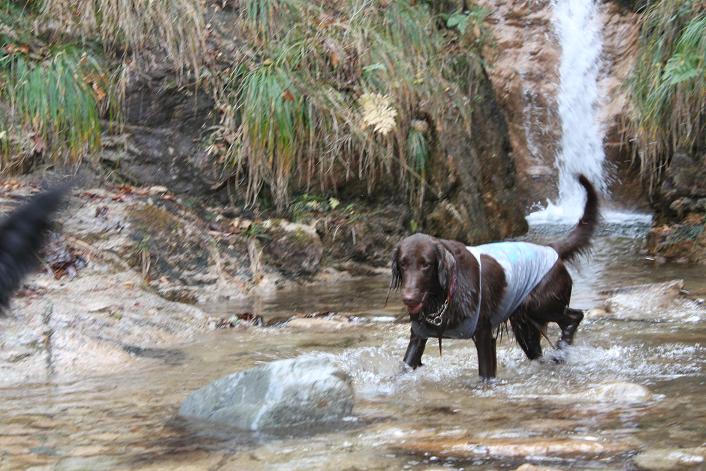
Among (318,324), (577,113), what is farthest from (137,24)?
(577,113)

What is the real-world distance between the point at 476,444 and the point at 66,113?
20.5 feet

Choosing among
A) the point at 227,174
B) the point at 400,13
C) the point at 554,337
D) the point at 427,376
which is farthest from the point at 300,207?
the point at 427,376

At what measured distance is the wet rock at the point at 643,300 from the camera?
281 inches

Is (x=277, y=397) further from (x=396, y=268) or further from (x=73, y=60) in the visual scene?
(x=73, y=60)

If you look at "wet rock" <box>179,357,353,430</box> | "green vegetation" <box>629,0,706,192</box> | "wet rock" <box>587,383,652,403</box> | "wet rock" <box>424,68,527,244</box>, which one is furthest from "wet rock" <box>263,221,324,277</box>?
"wet rock" <box>587,383,652,403</box>

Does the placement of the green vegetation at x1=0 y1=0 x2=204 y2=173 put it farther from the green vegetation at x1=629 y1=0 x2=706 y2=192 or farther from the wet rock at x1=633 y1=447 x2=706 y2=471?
the wet rock at x1=633 y1=447 x2=706 y2=471

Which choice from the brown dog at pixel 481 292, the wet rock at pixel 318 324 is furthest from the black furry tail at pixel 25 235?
the wet rock at pixel 318 324

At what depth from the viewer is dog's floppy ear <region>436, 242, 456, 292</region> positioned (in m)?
4.98

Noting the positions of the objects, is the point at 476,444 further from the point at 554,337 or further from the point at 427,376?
the point at 554,337

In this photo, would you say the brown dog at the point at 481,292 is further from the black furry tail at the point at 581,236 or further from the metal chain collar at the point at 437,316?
the black furry tail at the point at 581,236

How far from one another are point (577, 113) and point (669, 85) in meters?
2.63

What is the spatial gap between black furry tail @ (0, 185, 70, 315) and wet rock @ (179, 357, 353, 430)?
1.85 m

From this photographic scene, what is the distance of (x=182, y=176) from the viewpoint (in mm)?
9375

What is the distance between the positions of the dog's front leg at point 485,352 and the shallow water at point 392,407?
78 mm
